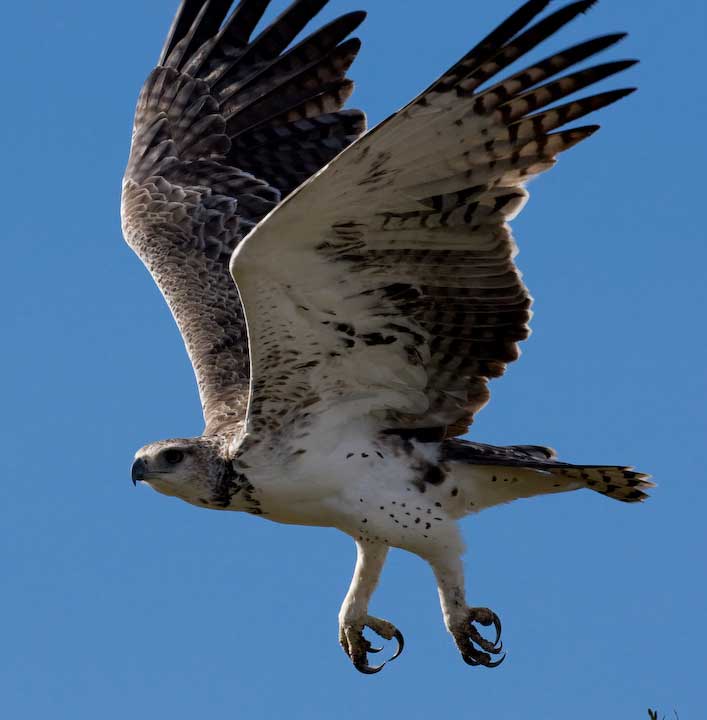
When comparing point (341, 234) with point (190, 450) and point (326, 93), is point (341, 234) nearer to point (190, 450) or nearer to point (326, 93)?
point (190, 450)

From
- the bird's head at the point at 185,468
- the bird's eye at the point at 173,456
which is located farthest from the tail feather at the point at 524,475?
the bird's eye at the point at 173,456

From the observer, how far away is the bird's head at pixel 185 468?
8.29 m

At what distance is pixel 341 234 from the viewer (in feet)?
24.5

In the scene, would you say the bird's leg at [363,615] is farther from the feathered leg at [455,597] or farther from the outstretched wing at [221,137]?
the outstretched wing at [221,137]

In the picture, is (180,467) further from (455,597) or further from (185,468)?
(455,597)

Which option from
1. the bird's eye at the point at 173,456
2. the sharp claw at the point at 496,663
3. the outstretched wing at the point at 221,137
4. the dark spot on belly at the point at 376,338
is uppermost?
the outstretched wing at the point at 221,137

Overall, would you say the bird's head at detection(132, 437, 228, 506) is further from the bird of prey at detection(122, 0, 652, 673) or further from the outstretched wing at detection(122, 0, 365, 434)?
the outstretched wing at detection(122, 0, 365, 434)

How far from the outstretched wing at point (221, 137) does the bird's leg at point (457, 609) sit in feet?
6.57

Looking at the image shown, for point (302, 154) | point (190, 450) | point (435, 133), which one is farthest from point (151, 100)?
point (435, 133)

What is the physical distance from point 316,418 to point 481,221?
141cm

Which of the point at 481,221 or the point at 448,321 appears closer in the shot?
the point at 481,221

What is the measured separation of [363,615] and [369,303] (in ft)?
6.28

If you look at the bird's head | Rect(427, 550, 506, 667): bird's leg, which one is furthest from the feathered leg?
the bird's head

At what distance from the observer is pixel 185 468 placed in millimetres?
8289
